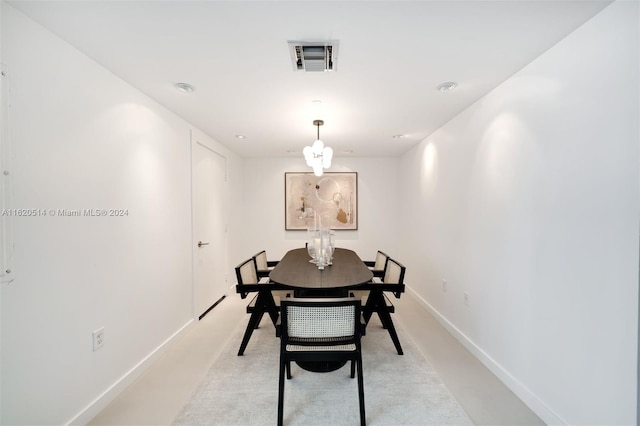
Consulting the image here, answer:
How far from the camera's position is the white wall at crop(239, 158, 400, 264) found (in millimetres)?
4750

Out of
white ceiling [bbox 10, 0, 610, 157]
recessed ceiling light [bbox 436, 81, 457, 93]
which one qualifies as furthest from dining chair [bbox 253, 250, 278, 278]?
recessed ceiling light [bbox 436, 81, 457, 93]

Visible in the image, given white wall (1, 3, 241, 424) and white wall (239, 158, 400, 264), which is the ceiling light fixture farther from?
white wall (239, 158, 400, 264)

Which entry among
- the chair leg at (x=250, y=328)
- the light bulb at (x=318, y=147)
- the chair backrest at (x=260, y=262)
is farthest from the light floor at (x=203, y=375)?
the light bulb at (x=318, y=147)

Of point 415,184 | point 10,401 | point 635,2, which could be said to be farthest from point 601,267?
point 10,401

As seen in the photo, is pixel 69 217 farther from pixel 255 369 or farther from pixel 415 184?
pixel 415 184

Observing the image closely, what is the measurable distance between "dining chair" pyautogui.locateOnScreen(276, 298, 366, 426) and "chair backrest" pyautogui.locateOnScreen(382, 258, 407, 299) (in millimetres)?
809

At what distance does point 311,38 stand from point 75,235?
1828 mm

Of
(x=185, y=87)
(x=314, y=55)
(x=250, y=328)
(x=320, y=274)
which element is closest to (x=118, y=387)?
(x=250, y=328)

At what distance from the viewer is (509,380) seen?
185cm

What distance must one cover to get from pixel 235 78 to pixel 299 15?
2.56 ft

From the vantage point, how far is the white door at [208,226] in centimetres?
303

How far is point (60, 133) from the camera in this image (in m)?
1.44

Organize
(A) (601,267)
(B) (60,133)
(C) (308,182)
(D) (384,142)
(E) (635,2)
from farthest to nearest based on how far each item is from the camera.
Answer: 1. (C) (308,182)
2. (D) (384,142)
3. (B) (60,133)
4. (A) (601,267)
5. (E) (635,2)

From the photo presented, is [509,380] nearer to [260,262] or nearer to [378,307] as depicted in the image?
[378,307]
